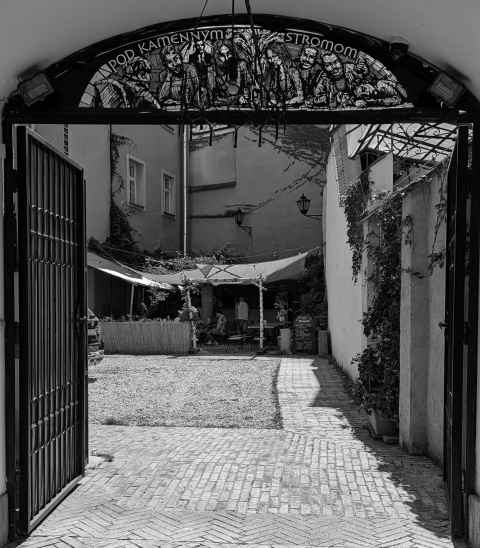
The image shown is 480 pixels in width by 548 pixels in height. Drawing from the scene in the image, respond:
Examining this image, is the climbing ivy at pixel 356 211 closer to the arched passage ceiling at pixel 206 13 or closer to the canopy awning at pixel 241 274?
the arched passage ceiling at pixel 206 13

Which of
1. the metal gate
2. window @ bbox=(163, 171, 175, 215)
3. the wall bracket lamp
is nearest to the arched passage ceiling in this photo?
the metal gate

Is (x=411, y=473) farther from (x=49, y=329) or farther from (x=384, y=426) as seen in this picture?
(x=49, y=329)

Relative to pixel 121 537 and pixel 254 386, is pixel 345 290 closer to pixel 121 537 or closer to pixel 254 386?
pixel 254 386

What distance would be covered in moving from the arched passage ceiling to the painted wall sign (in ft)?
0.59

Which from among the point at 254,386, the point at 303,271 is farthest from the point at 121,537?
the point at 303,271

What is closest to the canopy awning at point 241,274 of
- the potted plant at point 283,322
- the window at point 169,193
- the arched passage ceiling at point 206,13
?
the potted plant at point 283,322

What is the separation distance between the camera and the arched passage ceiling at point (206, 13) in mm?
3643

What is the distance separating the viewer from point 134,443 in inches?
275

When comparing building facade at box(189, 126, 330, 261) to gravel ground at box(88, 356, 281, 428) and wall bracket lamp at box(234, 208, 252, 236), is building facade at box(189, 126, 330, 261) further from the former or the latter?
gravel ground at box(88, 356, 281, 428)

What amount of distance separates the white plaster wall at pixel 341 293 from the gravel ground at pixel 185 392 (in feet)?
4.89

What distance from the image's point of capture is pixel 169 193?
23.4 m

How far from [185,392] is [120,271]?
7.76 meters

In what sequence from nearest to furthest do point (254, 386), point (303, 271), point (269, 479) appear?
point (269, 479) → point (254, 386) → point (303, 271)

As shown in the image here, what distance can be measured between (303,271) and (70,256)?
46.6 ft
